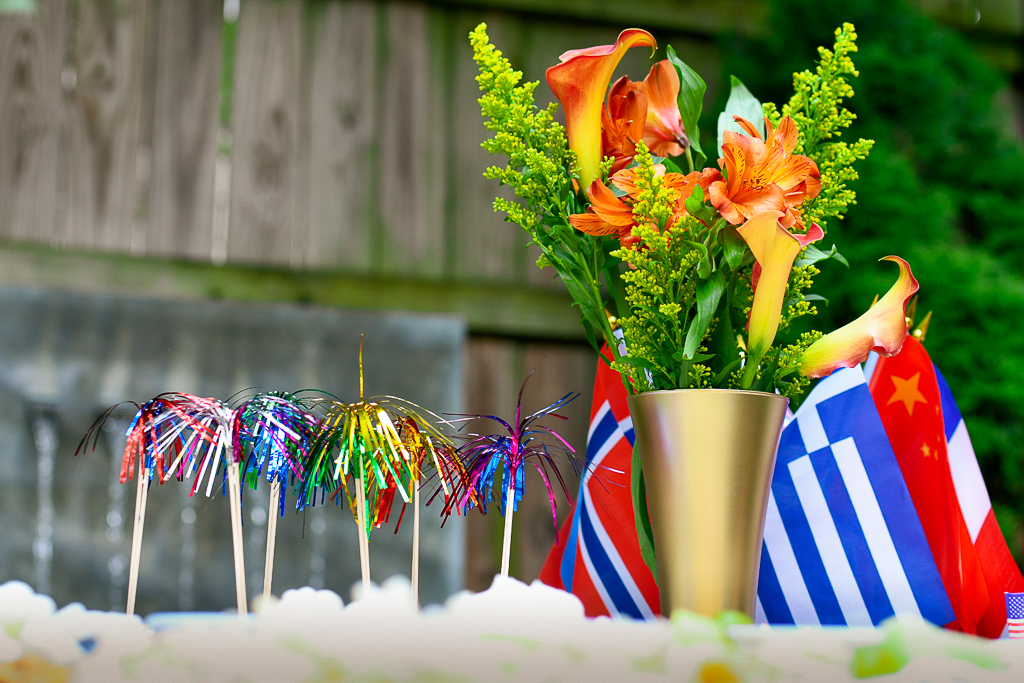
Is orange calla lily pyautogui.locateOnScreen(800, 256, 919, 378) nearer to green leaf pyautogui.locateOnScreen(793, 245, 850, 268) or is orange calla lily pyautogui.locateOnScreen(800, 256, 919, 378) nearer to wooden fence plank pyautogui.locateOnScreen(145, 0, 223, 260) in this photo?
green leaf pyautogui.locateOnScreen(793, 245, 850, 268)

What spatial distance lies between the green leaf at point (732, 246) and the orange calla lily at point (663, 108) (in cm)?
14

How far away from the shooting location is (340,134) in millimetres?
1864

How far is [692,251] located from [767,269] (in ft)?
0.13

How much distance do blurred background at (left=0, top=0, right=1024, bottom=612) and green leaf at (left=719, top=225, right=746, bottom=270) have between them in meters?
1.10

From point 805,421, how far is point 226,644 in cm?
43

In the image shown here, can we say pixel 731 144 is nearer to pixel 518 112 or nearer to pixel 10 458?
pixel 518 112

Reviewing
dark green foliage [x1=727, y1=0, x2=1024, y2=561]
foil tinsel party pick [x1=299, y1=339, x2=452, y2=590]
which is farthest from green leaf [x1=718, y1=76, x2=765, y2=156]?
dark green foliage [x1=727, y1=0, x2=1024, y2=561]

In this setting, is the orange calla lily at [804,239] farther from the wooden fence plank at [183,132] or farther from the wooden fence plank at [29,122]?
the wooden fence plank at [29,122]

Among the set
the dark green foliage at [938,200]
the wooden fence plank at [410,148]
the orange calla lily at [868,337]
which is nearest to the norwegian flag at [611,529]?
the orange calla lily at [868,337]

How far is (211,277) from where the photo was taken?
1753 mm

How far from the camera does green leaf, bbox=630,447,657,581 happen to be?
1.68ft

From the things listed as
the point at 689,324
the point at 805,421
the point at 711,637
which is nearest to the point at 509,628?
the point at 711,637

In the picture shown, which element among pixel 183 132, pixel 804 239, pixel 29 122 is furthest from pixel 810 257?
pixel 29 122

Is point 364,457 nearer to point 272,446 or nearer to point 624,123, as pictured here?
point 272,446
